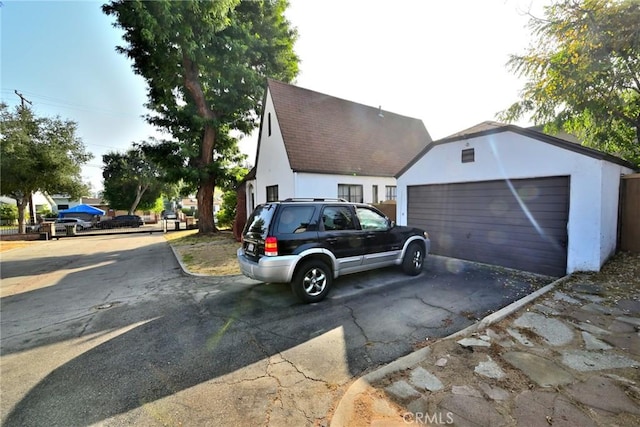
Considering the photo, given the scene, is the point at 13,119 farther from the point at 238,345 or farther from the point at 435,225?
the point at 435,225

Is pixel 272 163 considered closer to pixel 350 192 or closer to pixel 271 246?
pixel 350 192

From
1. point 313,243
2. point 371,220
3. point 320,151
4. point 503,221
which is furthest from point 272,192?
point 503,221

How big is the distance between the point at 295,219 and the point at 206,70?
52.2ft

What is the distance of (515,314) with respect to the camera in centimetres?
420

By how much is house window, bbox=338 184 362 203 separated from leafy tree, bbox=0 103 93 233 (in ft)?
71.2

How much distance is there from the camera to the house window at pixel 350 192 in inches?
519

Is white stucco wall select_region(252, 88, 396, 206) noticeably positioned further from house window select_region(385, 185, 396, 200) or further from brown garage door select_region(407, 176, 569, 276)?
brown garage door select_region(407, 176, 569, 276)

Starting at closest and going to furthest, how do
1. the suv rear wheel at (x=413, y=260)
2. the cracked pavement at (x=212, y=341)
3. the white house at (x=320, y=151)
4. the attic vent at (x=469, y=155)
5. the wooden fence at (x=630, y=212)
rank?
1. the cracked pavement at (x=212, y=341)
2. the suv rear wheel at (x=413, y=260)
3. the wooden fence at (x=630, y=212)
4. the attic vent at (x=469, y=155)
5. the white house at (x=320, y=151)

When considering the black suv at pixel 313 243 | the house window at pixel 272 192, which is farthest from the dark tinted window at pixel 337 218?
the house window at pixel 272 192

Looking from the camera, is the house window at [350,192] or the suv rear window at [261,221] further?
the house window at [350,192]

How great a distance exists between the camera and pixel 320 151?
13.2m

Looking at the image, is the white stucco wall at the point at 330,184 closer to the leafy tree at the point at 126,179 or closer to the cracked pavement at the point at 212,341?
the cracked pavement at the point at 212,341

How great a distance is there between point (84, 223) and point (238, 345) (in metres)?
35.8

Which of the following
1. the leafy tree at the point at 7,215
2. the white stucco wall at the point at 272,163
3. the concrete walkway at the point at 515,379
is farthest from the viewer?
the leafy tree at the point at 7,215
